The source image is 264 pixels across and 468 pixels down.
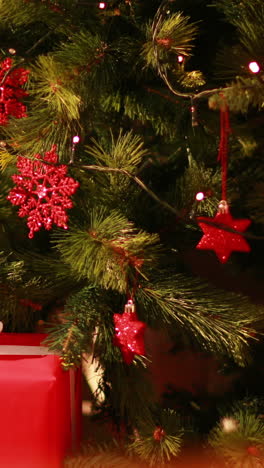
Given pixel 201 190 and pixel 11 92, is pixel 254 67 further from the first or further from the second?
pixel 11 92

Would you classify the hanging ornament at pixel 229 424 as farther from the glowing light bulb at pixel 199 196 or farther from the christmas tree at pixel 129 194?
the glowing light bulb at pixel 199 196

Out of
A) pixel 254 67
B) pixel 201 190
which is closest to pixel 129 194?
pixel 201 190

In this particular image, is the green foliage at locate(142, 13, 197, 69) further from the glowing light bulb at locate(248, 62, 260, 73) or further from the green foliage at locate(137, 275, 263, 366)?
the green foliage at locate(137, 275, 263, 366)

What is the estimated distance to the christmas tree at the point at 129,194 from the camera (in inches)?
24.2

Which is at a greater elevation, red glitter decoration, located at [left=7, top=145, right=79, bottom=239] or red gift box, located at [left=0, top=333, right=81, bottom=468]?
red glitter decoration, located at [left=7, top=145, right=79, bottom=239]

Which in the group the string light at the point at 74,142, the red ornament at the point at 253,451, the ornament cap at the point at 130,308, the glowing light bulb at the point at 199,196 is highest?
the string light at the point at 74,142

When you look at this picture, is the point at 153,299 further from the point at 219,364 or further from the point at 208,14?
the point at 208,14

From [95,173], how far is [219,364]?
1.15 ft

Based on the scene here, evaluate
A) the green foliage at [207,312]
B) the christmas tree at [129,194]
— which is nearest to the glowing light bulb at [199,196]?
the christmas tree at [129,194]

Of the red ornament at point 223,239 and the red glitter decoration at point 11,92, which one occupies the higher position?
the red glitter decoration at point 11,92

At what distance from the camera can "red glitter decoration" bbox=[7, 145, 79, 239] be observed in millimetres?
637

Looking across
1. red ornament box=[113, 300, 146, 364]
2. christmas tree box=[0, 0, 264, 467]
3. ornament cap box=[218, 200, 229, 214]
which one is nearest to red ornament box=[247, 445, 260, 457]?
christmas tree box=[0, 0, 264, 467]

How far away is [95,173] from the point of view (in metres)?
0.70

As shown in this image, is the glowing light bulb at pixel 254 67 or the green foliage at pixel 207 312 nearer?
the glowing light bulb at pixel 254 67
